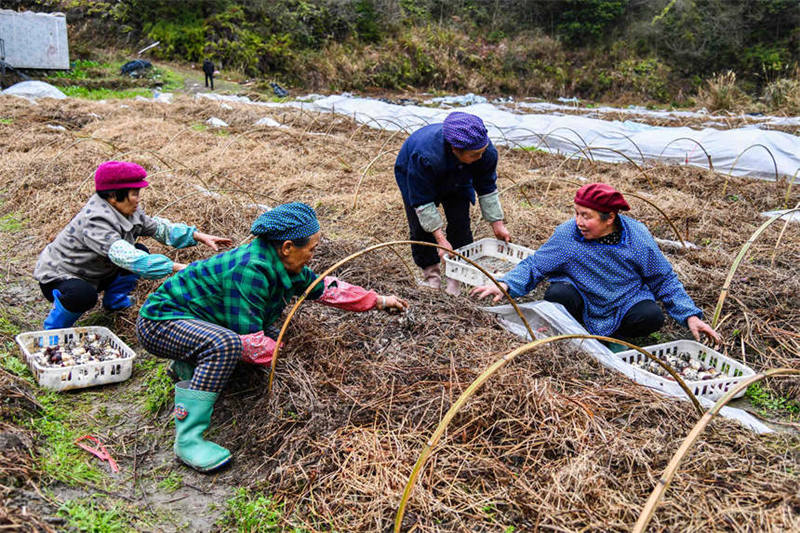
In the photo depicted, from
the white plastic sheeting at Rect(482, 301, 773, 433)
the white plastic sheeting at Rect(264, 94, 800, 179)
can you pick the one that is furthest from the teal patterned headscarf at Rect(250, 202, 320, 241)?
the white plastic sheeting at Rect(264, 94, 800, 179)

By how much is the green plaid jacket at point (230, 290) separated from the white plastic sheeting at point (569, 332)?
4.08ft

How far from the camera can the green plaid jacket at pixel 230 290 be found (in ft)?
7.39

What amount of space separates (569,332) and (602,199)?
669mm

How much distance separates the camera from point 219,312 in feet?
7.77

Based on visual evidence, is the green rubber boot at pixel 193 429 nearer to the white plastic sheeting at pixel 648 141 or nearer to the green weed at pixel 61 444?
the green weed at pixel 61 444

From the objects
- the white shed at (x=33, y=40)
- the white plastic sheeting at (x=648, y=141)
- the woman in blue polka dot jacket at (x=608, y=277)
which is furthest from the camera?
the white shed at (x=33, y=40)

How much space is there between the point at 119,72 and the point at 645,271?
774 inches

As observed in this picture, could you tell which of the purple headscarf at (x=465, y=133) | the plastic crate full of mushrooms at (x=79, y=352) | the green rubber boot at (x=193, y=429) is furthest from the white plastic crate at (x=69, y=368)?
the purple headscarf at (x=465, y=133)

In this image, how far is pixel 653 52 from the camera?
74.5 ft

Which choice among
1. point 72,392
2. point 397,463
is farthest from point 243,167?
point 397,463

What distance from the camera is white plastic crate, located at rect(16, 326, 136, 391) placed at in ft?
8.60

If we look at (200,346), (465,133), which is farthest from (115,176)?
(465,133)

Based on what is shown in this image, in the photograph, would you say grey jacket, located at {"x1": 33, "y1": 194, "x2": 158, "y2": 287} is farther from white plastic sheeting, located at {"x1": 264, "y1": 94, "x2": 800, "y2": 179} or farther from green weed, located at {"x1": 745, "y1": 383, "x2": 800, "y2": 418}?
white plastic sheeting, located at {"x1": 264, "y1": 94, "x2": 800, "y2": 179}

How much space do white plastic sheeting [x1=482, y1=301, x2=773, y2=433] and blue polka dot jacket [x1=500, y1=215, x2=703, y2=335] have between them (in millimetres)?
143
